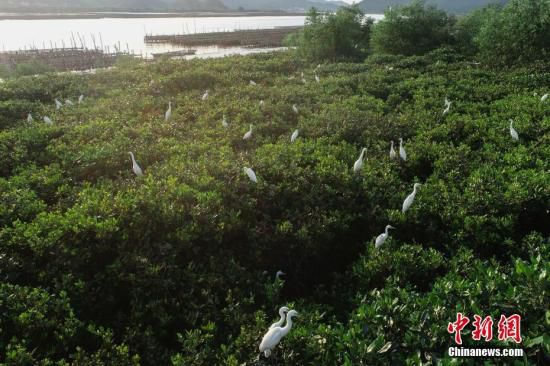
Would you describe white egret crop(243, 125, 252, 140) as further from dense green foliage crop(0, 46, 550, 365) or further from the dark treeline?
the dark treeline

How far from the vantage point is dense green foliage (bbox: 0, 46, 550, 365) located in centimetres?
405

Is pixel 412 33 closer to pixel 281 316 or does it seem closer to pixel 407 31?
pixel 407 31

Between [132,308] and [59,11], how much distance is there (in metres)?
163

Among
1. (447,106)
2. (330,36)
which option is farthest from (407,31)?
(447,106)

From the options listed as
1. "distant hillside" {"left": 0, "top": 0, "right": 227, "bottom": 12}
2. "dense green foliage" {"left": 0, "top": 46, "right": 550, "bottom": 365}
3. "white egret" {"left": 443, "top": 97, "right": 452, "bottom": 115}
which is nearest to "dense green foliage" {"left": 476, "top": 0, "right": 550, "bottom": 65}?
"white egret" {"left": 443, "top": 97, "right": 452, "bottom": 115}

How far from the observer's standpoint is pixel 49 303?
4.48 metres

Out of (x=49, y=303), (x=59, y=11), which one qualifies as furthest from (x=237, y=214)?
(x=59, y=11)

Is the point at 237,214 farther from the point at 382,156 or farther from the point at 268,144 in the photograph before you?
the point at 382,156

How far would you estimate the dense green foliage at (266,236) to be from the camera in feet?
13.3

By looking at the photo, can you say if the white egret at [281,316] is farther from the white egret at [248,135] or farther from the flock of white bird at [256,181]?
the white egret at [248,135]

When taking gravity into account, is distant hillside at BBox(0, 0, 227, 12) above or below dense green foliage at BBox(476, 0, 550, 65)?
above

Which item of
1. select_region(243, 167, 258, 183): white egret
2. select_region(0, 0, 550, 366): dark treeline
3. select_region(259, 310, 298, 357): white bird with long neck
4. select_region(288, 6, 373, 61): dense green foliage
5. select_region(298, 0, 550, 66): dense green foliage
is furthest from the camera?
select_region(288, 6, 373, 61): dense green foliage

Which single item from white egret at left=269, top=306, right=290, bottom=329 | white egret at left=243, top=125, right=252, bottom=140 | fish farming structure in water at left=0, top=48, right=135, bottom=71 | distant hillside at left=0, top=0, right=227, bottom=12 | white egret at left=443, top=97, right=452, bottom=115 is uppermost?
distant hillside at left=0, top=0, right=227, bottom=12

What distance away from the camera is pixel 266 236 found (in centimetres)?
598
